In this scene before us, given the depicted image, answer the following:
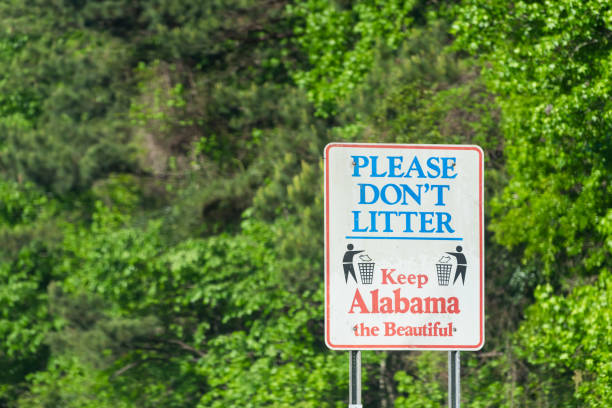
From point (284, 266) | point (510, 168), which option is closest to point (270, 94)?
point (284, 266)

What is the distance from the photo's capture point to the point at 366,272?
4.24 meters

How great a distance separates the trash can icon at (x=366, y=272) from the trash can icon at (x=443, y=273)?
0.90 feet

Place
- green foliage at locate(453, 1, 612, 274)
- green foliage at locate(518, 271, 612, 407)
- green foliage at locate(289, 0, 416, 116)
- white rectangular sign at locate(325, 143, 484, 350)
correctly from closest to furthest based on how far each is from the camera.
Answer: white rectangular sign at locate(325, 143, 484, 350) → green foliage at locate(518, 271, 612, 407) → green foliage at locate(453, 1, 612, 274) → green foliage at locate(289, 0, 416, 116)

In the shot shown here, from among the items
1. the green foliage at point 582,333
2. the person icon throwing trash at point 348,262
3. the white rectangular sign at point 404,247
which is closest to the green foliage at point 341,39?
the green foliage at point 582,333

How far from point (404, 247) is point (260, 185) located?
1449 cm

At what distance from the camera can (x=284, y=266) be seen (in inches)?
609

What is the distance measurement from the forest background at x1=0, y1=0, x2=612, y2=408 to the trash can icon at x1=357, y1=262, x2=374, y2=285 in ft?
15.4

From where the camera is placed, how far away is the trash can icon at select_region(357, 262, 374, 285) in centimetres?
423

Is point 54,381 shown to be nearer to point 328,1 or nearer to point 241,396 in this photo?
point 241,396

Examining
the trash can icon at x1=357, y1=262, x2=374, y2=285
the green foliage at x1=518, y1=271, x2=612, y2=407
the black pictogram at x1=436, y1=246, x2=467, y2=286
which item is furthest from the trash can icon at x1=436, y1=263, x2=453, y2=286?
the green foliage at x1=518, y1=271, x2=612, y2=407

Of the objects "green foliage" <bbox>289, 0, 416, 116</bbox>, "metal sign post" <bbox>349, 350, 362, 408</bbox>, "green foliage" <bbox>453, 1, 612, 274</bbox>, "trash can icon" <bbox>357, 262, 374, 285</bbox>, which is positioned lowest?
"metal sign post" <bbox>349, 350, 362, 408</bbox>

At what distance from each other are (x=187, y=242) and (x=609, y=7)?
10.3 metres

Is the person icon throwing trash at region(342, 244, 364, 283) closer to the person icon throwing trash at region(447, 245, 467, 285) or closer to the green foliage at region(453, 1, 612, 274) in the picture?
the person icon throwing trash at region(447, 245, 467, 285)

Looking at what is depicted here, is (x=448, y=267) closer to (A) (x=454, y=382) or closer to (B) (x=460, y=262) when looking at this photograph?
(B) (x=460, y=262)
